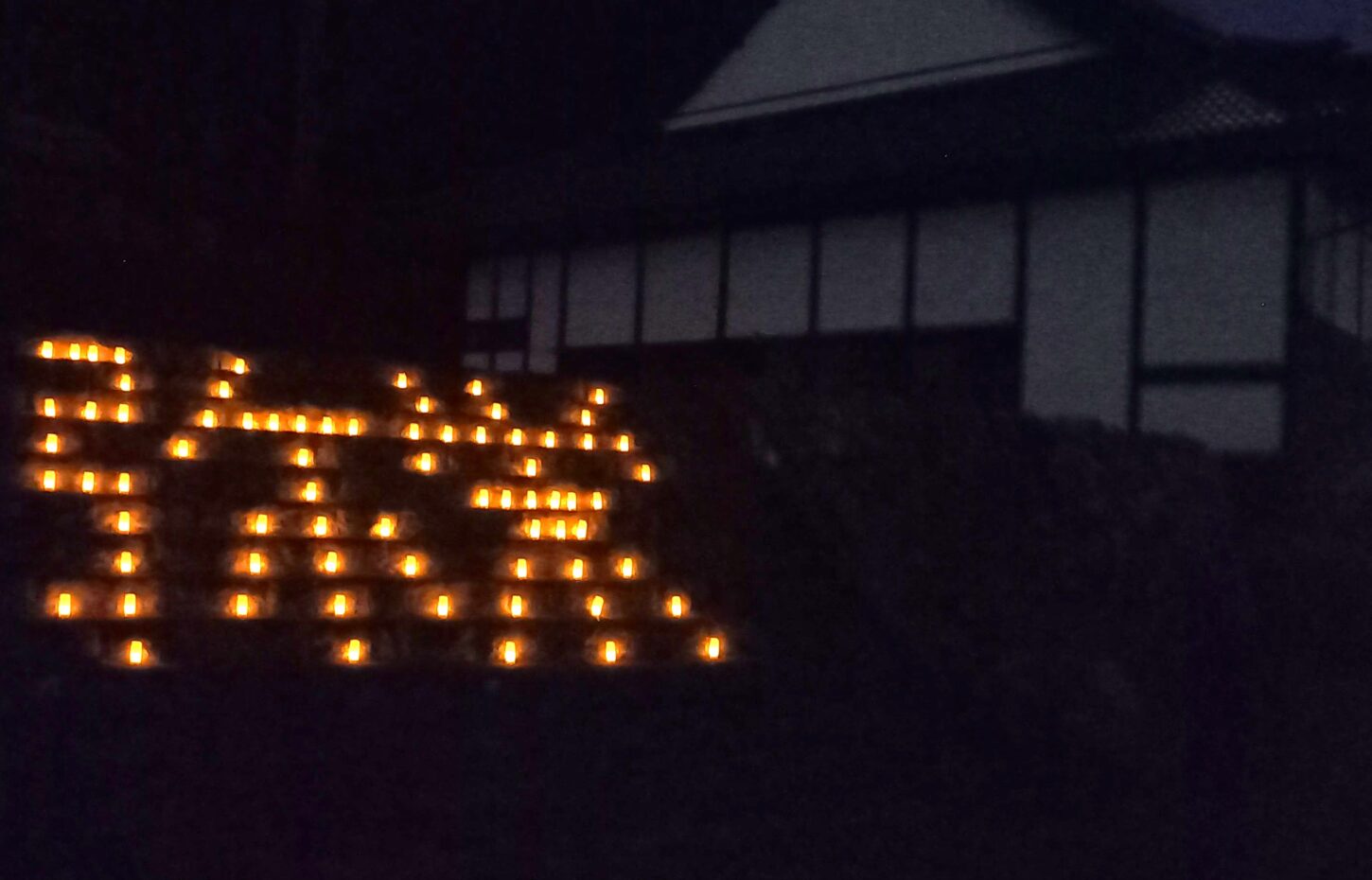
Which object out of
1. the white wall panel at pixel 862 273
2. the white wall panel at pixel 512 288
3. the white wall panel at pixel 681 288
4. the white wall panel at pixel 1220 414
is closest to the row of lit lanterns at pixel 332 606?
the white wall panel at pixel 1220 414

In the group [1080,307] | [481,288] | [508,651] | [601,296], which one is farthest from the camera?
[481,288]

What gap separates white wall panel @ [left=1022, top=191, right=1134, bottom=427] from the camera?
10492 mm

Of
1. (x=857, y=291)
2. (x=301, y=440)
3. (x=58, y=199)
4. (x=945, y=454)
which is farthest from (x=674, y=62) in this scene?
(x=301, y=440)

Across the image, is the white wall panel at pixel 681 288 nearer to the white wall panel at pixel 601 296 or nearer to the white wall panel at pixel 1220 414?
the white wall panel at pixel 601 296

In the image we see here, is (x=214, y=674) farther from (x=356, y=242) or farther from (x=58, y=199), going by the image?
(x=356, y=242)

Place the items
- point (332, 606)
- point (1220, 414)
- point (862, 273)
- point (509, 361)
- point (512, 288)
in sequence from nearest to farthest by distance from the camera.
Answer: point (332, 606) → point (1220, 414) → point (862, 273) → point (509, 361) → point (512, 288)

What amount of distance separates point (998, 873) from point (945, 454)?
294cm

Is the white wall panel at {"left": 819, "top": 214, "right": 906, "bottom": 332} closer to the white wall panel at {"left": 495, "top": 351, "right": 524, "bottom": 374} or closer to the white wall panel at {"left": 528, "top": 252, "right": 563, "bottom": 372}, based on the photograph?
the white wall panel at {"left": 528, "top": 252, "right": 563, "bottom": 372}

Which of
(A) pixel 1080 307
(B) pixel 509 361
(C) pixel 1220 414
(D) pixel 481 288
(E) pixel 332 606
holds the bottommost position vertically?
(E) pixel 332 606

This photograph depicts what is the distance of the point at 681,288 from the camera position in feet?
42.7

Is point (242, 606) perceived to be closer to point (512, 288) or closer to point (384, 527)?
point (384, 527)

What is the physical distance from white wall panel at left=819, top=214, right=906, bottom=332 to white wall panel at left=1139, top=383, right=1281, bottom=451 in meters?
2.15

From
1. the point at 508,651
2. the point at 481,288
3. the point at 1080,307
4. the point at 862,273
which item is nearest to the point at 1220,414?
the point at 1080,307

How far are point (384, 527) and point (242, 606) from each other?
1009 mm
